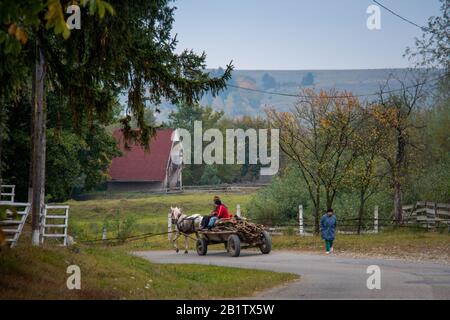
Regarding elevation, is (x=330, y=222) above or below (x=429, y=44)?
below

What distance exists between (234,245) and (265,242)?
1.73 meters

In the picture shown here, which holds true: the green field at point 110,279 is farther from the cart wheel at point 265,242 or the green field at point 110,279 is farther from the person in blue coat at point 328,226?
the person in blue coat at point 328,226

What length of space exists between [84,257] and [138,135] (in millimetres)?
3622

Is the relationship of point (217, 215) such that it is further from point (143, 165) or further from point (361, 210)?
point (143, 165)

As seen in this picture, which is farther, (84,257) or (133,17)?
(84,257)

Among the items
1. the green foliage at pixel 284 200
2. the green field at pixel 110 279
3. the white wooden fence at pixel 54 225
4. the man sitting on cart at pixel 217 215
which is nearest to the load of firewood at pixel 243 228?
the man sitting on cart at pixel 217 215

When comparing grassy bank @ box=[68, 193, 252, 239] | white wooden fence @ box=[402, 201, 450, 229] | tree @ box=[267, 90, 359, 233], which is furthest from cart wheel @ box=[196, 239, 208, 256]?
grassy bank @ box=[68, 193, 252, 239]

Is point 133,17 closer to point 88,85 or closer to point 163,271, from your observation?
point 88,85

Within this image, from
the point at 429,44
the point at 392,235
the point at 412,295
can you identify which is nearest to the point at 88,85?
the point at 412,295

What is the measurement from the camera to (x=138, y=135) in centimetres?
1878

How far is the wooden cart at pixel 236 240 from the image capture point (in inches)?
1048

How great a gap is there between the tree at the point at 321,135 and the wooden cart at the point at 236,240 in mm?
11604

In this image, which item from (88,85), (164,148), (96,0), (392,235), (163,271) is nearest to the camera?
(96,0)

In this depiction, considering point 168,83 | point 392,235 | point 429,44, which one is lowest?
point 392,235
